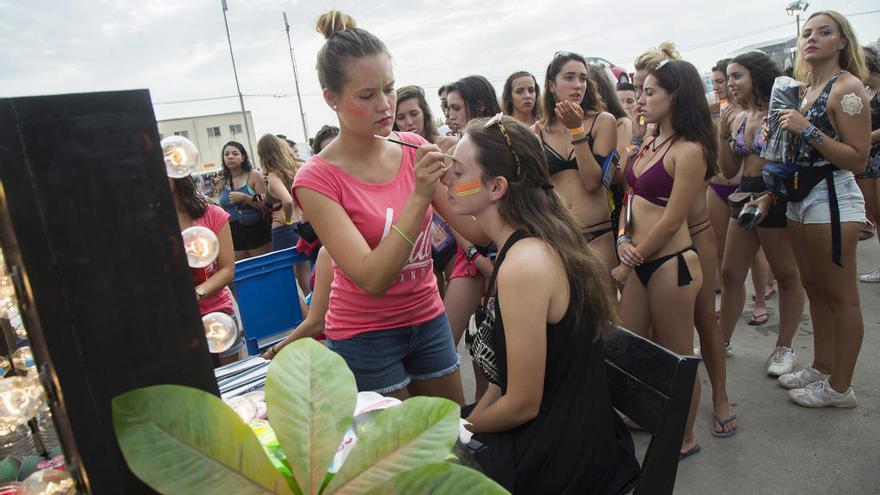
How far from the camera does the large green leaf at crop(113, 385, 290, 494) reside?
49 centimetres

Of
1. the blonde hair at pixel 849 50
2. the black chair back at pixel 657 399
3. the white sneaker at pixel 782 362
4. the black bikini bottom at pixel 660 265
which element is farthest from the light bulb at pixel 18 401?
the white sneaker at pixel 782 362

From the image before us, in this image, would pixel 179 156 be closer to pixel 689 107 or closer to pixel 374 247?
pixel 374 247

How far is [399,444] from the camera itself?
1.83ft

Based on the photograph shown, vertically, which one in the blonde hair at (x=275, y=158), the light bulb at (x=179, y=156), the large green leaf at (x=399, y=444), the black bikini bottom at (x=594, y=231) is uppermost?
the blonde hair at (x=275, y=158)

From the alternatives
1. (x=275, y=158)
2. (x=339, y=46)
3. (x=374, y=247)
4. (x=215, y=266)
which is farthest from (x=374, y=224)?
(x=275, y=158)

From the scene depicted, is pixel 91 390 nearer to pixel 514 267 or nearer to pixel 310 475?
pixel 310 475

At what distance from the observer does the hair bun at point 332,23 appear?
169 centimetres

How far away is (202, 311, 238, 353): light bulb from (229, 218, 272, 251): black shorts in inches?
194

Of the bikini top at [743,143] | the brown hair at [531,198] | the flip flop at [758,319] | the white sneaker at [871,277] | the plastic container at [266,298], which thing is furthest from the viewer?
the white sneaker at [871,277]

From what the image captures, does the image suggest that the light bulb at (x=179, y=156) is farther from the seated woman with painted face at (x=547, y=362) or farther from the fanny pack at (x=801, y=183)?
the fanny pack at (x=801, y=183)

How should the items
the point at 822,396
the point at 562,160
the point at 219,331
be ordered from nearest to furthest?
the point at 219,331 → the point at 822,396 → the point at 562,160

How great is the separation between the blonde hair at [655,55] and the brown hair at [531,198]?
3083 millimetres

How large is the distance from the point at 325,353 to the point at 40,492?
36cm

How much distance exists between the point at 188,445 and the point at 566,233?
129cm
